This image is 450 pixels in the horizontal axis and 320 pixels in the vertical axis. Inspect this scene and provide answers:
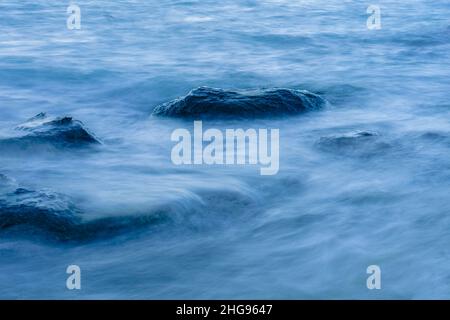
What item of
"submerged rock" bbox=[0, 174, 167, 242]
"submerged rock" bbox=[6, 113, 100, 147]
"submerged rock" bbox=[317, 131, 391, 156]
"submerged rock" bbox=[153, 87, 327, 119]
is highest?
"submerged rock" bbox=[153, 87, 327, 119]

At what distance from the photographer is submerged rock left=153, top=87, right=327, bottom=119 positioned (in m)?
11.1

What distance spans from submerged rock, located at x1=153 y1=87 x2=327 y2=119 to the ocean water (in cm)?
19

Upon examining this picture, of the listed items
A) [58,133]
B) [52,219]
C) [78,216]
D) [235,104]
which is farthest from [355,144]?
[52,219]

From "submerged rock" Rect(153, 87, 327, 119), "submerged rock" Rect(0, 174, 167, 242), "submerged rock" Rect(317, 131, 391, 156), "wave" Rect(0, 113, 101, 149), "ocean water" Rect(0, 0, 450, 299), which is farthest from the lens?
"submerged rock" Rect(153, 87, 327, 119)

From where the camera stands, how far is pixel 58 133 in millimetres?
9883

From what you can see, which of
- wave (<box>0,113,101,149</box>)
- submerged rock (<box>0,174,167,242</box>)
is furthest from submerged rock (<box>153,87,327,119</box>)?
submerged rock (<box>0,174,167,242</box>)

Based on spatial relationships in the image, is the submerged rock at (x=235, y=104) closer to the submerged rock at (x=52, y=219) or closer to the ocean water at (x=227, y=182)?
the ocean water at (x=227, y=182)

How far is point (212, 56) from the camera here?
51.6 feet

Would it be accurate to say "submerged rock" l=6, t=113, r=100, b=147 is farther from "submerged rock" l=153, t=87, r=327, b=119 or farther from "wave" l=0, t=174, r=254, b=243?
"submerged rock" l=153, t=87, r=327, b=119

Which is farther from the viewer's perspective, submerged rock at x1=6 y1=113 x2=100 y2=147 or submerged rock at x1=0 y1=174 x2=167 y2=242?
submerged rock at x1=6 y1=113 x2=100 y2=147

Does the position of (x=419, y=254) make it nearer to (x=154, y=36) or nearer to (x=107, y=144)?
(x=107, y=144)

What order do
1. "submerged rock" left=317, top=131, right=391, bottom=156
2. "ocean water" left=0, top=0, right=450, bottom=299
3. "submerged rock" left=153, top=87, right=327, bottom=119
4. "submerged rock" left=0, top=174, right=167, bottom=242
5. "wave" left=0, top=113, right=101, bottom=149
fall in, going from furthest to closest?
"submerged rock" left=153, top=87, right=327, bottom=119 < "submerged rock" left=317, top=131, right=391, bottom=156 < "wave" left=0, top=113, right=101, bottom=149 < "submerged rock" left=0, top=174, right=167, bottom=242 < "ocean water" left=0, top=0, right=450, bottom=299
